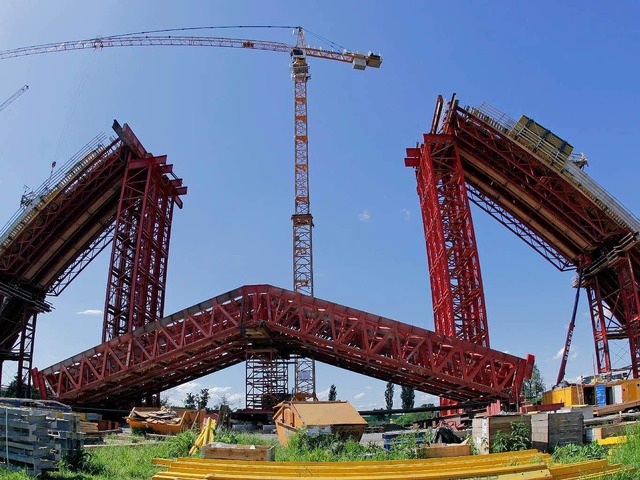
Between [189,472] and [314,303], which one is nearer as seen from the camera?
[189,472]

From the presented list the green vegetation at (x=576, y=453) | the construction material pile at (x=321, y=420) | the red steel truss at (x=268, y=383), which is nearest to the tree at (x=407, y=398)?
the red steel truss at (x=268, y=383)

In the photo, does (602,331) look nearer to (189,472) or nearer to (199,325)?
(199,325)

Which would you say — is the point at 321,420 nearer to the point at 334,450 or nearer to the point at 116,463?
the point at 334,450

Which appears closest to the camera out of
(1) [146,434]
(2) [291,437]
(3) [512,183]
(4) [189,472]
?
(4) [189,472]

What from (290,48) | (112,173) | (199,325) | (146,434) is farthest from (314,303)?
(290,48)

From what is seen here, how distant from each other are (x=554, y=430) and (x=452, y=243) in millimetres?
24604

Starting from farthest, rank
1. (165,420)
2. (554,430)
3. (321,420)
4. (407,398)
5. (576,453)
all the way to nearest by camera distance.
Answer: (407,398) < (165,420) < (321,420) < (554,430) < (576,453)

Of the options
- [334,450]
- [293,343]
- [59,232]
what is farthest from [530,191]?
[59,232]

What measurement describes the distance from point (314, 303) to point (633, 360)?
23.7m

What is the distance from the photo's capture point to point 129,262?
4250cm

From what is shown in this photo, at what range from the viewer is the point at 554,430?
1530 cm

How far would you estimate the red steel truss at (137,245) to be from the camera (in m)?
40.6

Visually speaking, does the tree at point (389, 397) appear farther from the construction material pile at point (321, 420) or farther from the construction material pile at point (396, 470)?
the construction material pile at point (396, 470)

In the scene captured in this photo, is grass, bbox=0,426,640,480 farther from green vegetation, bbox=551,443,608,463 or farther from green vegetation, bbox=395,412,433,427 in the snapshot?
green vegetation, bbox=395,412,433,427
